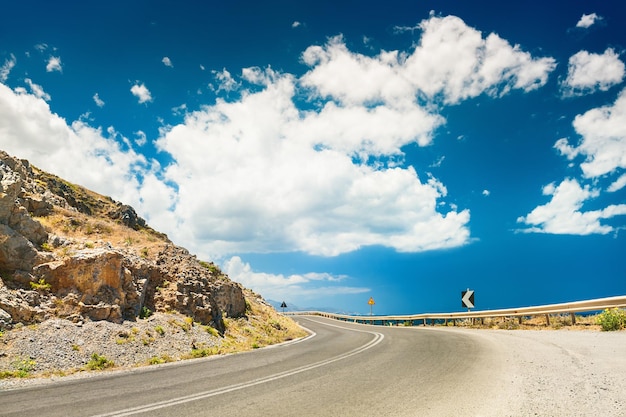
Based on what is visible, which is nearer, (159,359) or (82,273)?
(159,359)

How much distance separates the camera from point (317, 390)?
8.15 m

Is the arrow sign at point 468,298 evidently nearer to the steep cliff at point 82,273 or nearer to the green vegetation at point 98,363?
the steep cliff at point 82,273

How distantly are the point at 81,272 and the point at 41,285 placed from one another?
1451mm

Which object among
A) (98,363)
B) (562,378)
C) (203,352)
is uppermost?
(203,352)

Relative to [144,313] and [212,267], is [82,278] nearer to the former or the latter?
[144,313]

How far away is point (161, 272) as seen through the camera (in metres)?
20.9

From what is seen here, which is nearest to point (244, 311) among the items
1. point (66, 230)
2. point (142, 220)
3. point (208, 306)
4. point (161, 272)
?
point (208, 306)

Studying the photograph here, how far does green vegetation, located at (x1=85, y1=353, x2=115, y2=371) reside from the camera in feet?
40.6

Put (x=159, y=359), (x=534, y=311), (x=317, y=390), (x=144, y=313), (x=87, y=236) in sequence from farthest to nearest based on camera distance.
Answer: (x=534, y=311) → (x=87, y=236) → (x=144, y=313) → (x=159, y=359) → (x=317, y=390)

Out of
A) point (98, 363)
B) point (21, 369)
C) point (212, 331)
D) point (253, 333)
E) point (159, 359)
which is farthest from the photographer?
point (253, 333)

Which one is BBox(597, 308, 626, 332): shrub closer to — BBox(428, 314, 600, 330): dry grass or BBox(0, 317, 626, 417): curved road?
BBox(428, 314, 600, 330): dry grass

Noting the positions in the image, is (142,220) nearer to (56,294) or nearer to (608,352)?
(56,294)

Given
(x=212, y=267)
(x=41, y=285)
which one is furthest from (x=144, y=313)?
(x=212, y=267)

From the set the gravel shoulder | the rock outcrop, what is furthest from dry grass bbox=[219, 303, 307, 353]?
the gravel shoulder
